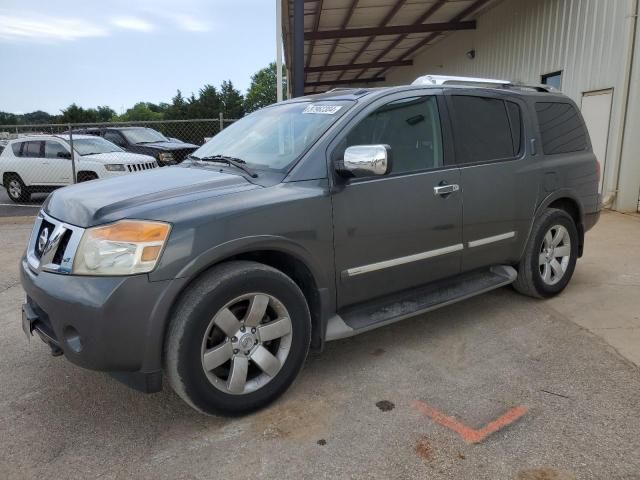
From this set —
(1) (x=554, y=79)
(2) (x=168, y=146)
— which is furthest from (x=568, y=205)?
(2) (x=168, y=146)

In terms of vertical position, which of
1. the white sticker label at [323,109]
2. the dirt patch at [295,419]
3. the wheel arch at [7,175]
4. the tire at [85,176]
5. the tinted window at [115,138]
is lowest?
the dirt patch at [295,419]

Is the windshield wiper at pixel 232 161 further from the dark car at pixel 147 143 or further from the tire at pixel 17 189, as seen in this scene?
the tire at pixel 17 189

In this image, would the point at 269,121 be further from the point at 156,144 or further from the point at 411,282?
the point at 156,144

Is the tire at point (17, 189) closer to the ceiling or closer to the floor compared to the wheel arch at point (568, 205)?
closer to the floor

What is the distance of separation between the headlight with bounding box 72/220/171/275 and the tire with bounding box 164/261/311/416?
0.27 metres

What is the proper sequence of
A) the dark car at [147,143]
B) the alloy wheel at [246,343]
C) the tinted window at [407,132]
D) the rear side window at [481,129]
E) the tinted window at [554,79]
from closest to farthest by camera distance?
the alloy wheel at [246,343], the tinted window at [407,132], the rear side window at [481,129], the tinted window at [554,79], the dark car at [147,143]

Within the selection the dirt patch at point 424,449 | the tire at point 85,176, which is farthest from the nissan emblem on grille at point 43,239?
the tire at point 85,176

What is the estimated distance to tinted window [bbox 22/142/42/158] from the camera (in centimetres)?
1208

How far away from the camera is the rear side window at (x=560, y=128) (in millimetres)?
4359

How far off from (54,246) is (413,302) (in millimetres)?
2246

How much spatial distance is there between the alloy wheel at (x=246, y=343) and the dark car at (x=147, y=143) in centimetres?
1065

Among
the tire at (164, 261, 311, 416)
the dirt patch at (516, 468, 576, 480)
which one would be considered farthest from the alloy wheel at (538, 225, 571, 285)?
the tire at (164, 261, 311, 416)

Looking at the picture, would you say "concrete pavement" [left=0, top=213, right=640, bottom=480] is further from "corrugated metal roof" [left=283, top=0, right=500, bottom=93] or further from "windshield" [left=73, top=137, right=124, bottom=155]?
"corrugated metal roof" [left=283, top=0, right=500, bottom=93]

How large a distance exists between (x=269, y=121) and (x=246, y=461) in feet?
7.75
